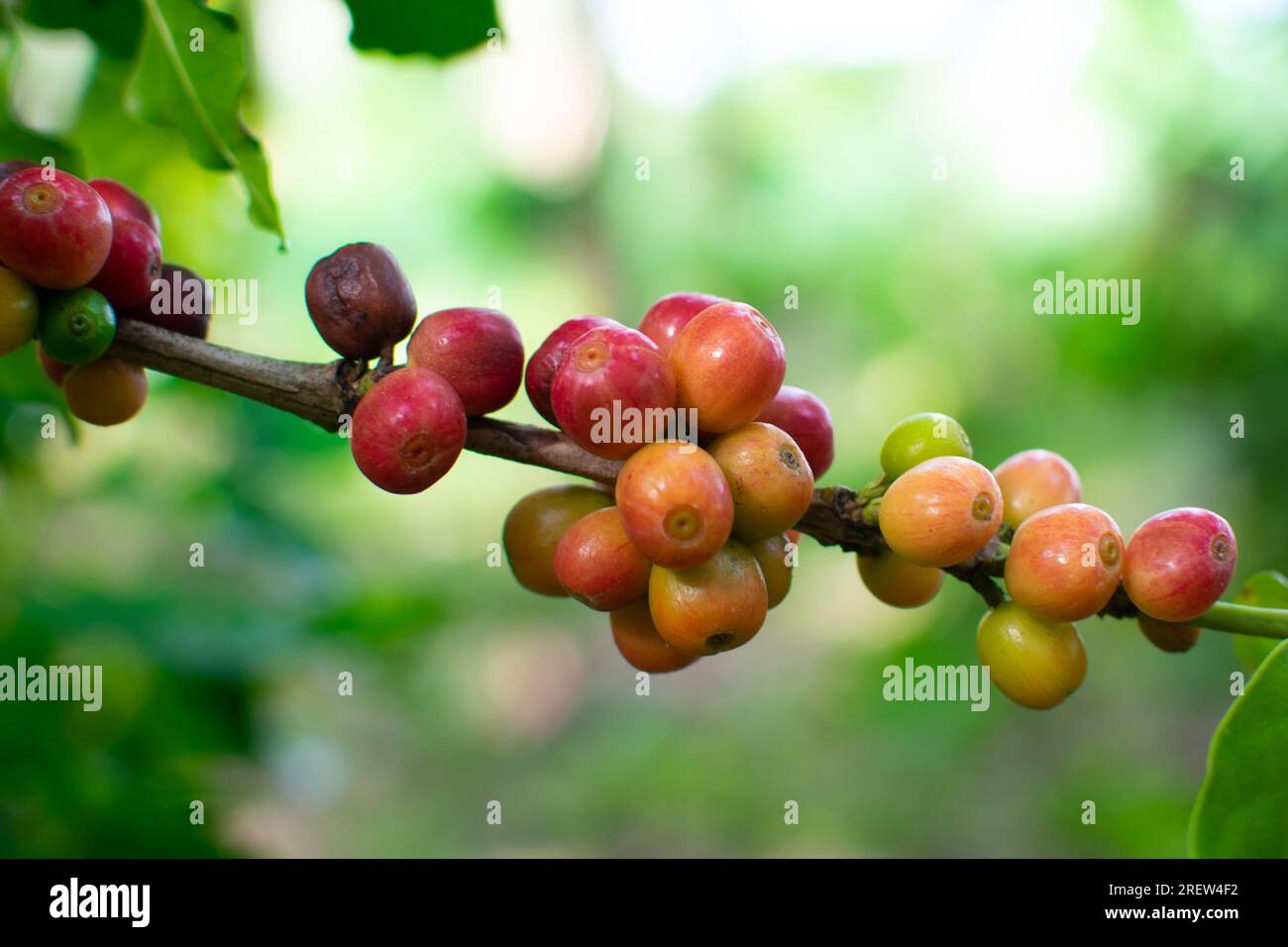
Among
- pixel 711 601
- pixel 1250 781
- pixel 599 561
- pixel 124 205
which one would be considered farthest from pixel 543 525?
pixel 1250 781

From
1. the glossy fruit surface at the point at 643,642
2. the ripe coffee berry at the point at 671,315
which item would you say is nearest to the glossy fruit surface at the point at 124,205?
the ripe coffee berry at the point at 671,315

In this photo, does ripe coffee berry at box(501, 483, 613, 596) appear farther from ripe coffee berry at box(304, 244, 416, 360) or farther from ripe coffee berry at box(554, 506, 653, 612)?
ripe coffee berry at box(304, 244, 416, 360)

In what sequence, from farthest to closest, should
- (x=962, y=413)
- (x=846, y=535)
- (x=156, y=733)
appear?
(x=962, y=413) < (x=156, y=733) < (x=846, y=535)

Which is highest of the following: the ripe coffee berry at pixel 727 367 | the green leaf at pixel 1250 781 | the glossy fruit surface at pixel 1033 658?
the ripe coffee berry at pixel 727 367

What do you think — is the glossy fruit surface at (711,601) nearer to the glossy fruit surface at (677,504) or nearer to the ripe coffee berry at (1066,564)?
the glossy fruit surface at (677,504)

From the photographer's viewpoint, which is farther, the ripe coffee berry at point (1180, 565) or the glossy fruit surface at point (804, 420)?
the glossy fruit surface at point (804, 420)
